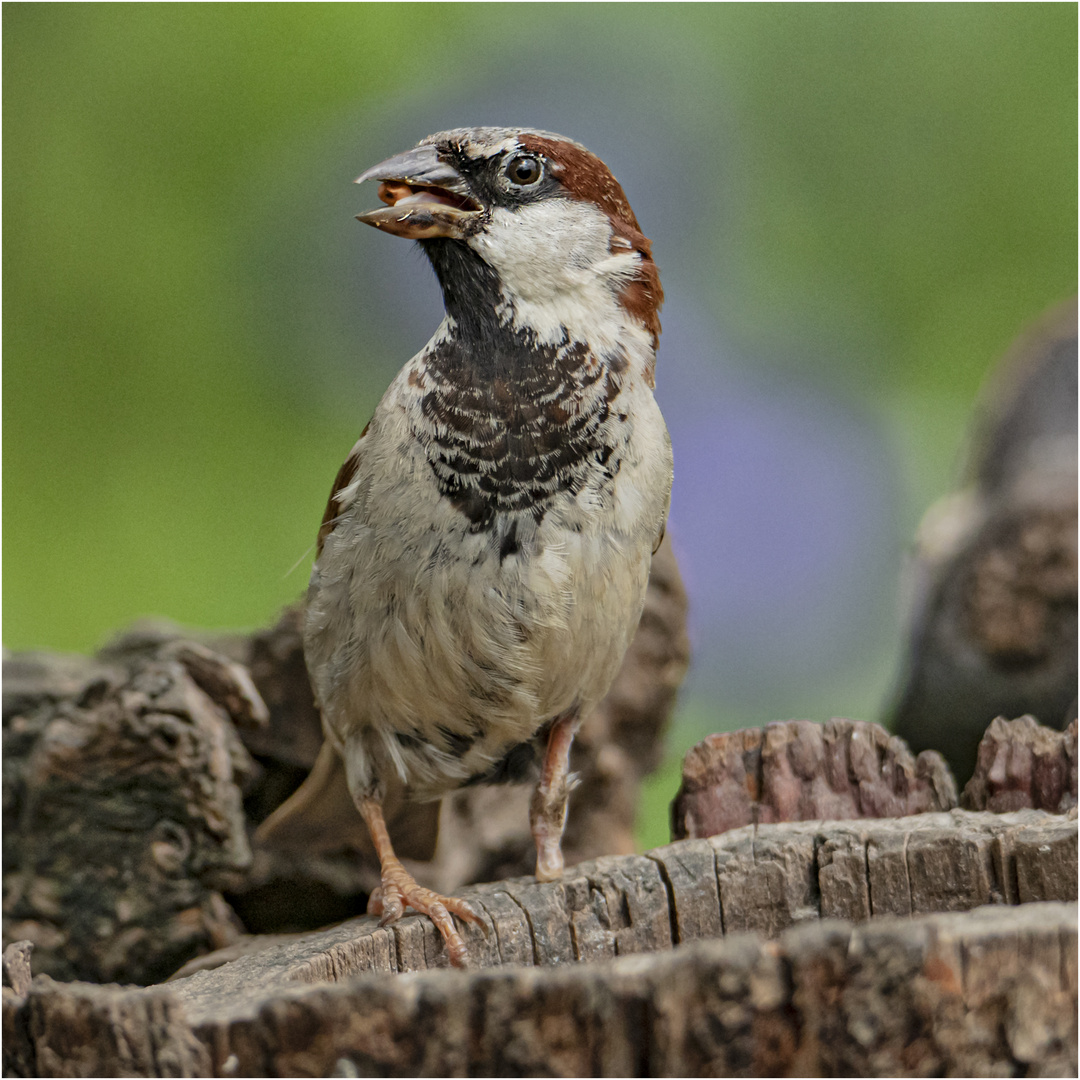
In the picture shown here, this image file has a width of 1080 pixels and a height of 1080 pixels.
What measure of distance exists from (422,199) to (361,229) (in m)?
2.21

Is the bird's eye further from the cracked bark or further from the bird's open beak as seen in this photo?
the cracked bark

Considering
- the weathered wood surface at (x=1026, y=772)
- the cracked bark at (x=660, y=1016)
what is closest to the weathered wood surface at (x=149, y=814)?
the cracked bark at (x=660, y=1016)

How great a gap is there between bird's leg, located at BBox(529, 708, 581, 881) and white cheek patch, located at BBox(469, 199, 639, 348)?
0.87 metres

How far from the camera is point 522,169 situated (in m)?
2.15

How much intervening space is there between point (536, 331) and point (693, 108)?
2.65 m

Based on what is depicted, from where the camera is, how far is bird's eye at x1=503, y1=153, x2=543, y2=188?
2.14 metres

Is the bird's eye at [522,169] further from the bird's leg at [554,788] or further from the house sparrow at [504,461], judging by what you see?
the bird's leg at [554,788]

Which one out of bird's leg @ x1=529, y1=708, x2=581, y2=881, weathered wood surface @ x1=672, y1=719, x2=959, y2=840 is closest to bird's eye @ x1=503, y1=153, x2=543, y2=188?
bird's leg @ x1=529, y1=708, x2=581, y2=881

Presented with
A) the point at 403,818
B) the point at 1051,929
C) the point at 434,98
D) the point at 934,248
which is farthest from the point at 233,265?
the point at 1051,929

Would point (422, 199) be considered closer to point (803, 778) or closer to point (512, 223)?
point (512, 223)

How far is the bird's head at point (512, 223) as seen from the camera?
82.8 inches

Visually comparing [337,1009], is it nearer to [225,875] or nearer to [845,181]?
[225,875]

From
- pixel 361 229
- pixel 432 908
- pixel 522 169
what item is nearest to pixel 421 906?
pixel 432 908

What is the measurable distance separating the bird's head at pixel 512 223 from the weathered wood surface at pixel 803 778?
1.05 meters
